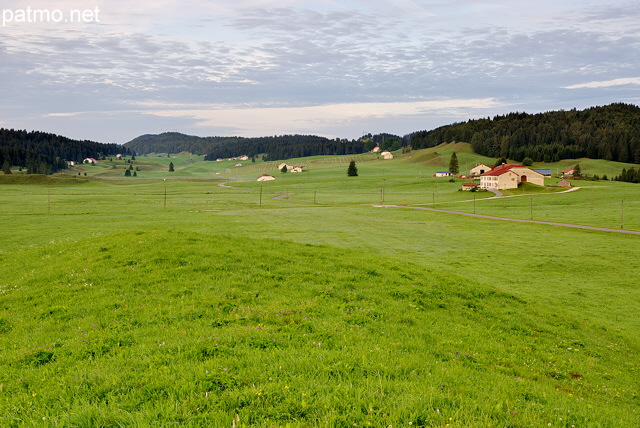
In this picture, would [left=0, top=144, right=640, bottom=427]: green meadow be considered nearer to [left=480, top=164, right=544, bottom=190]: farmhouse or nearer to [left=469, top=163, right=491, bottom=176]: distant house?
[left=480, top=164, right=544, bottom=190]: farmhouse

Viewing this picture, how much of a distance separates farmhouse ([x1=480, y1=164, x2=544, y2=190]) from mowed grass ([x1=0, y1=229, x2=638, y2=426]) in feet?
427

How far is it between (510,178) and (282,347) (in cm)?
14425

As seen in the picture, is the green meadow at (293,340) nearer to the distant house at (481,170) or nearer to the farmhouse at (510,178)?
the farmhouse at (510,178)

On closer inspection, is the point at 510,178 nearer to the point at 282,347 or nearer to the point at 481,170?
the point at 481,170

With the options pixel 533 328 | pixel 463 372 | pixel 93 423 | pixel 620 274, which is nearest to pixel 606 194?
pixel 620 274

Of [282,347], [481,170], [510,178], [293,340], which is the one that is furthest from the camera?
[481,170]

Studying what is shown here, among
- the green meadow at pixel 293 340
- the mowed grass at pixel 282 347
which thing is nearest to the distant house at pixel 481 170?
the green meadow at pixel 293 340

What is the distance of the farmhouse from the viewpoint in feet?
458

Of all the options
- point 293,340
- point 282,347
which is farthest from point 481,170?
point 282,347

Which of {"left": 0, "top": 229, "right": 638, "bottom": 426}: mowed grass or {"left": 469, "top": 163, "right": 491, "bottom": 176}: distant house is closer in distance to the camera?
{"left": 0, "top": 229, "right": 638, "bottom": 426}: mowed grass

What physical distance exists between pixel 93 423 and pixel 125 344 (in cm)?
423

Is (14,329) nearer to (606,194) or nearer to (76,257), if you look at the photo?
(76,257)

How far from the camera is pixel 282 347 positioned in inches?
426

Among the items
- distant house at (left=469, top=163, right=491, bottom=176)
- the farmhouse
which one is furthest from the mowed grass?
distant house at (left=469, top=163, right=491, bottom=176)
